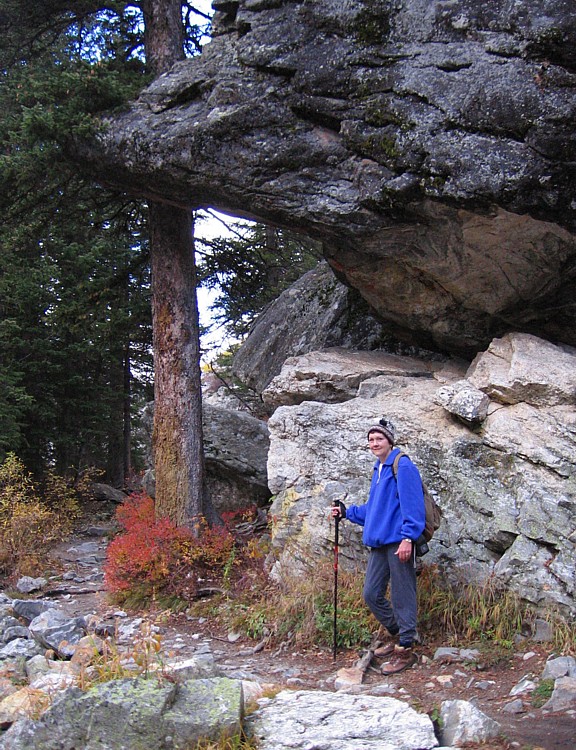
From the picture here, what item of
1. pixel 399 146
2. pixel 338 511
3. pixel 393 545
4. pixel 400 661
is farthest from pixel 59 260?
pixel 400 661

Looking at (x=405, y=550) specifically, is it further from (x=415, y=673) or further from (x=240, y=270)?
(x=240, y=270)

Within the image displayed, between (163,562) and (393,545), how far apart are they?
401 centimetres

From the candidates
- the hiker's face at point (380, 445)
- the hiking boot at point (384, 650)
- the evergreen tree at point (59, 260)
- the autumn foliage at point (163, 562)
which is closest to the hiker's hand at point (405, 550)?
the hiker's face at point (380, 445)

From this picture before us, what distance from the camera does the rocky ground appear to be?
16.7 feet

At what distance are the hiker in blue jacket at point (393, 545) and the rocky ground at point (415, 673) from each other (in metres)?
0.29

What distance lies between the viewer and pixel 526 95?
7699 mm

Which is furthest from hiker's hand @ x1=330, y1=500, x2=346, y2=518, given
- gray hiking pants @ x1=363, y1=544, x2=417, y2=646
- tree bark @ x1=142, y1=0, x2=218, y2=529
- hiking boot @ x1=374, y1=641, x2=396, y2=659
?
tree bark @ x1=142, y1=0, x2=218, y2=529

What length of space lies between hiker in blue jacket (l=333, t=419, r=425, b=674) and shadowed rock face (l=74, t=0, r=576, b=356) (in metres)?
3.02

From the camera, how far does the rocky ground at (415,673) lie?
16.7ft

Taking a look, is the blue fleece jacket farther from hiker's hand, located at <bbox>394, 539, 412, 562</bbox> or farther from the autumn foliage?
the autumn foliage

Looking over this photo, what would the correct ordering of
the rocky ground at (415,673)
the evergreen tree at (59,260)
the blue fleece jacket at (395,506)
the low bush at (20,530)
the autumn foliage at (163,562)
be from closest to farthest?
the rocky ground at (415,673) < the blue fleece jacket at (395,506) < the autumn foliage at (163,562) < the evergreen tree at (59,260) < the low bush at (20,530)

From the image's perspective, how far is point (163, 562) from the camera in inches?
374

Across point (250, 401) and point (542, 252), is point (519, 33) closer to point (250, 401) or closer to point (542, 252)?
point (542, 252)

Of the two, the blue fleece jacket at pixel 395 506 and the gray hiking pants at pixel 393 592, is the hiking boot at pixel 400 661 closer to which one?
the gray hiking pants at pixel 393 592
